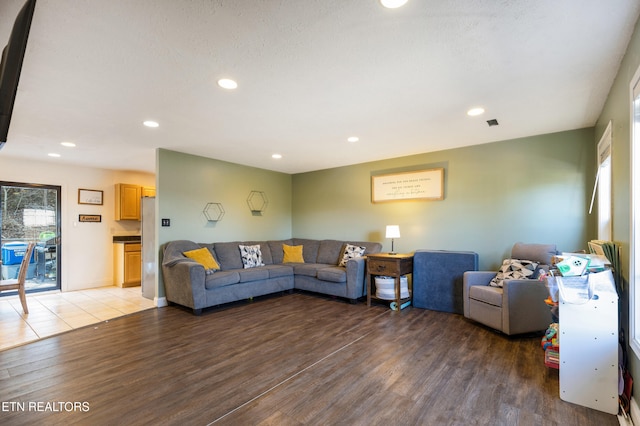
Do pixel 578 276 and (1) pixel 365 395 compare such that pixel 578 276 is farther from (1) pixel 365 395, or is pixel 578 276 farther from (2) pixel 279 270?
(2) pixel 279 270

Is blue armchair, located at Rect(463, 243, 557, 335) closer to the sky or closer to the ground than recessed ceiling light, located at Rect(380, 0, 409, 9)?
closer to the ground

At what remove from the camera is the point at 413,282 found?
Answer: 4344 mm

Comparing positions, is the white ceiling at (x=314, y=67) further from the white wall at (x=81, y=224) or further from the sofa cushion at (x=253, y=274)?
the sofa cushion at (x=253, y=274)

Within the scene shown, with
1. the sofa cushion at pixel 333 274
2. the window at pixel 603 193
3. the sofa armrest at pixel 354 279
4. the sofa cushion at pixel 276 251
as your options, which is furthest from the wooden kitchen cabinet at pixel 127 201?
the window at pixel 603 193

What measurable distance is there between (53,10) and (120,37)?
304 millimetres

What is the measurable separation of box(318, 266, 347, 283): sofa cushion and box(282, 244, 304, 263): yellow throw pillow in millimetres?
958

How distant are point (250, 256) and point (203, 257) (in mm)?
819

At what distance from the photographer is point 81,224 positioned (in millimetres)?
5781

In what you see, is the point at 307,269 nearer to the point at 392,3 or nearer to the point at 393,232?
the point at 393,232

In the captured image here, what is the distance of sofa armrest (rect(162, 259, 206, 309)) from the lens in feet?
12.8

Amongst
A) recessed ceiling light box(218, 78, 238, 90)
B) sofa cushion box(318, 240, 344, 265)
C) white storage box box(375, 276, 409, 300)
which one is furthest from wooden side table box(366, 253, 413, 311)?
recessed ceiling light box(218, 78, 238, 90)

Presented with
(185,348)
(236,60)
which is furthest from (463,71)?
(185,348)

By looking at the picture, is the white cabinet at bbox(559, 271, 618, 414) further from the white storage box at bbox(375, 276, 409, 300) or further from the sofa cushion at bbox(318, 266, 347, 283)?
the sofa cushion at bbox(318, 266, 347, 283)

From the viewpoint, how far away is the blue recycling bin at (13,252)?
5.07m
